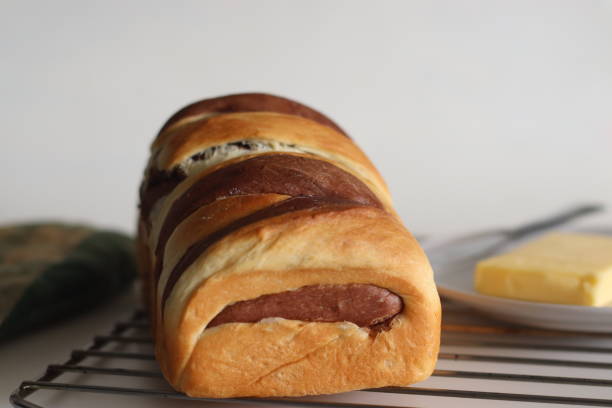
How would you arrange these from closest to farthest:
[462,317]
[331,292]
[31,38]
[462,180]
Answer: [331,292] → [462,317] → [31,38] → [462,180]

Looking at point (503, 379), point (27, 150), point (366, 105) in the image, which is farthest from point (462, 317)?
point (27, 150)

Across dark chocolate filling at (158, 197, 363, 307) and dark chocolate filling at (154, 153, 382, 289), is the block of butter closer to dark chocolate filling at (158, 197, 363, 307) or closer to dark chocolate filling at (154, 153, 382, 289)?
dark chocolate filling at (154, 153, 382, 289)

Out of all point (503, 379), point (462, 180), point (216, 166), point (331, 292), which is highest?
point (216, 166)

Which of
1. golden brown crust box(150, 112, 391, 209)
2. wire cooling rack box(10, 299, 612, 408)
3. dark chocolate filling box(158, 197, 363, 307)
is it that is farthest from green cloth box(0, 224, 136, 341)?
dark chocolate filling box(158, 197, 363, 307)

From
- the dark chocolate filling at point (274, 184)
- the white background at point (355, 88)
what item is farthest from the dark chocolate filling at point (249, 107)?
the white background at point (355, 88)

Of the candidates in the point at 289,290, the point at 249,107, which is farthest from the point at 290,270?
the point at 249,107

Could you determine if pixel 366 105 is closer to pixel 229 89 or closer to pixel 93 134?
pixel 229 89
